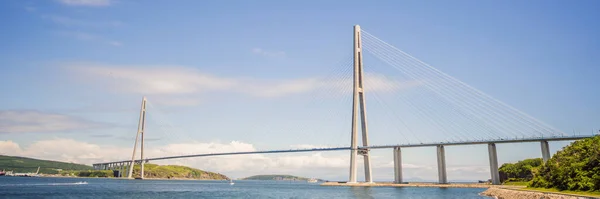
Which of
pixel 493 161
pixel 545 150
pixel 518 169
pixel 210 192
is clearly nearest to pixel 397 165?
pixel 493 161

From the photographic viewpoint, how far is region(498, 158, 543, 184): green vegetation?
91.6 meters

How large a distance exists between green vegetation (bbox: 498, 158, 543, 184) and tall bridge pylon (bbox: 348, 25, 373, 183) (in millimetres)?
30551

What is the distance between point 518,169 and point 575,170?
Answer: 62931mm

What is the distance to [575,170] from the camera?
36812mm

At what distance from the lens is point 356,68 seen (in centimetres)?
8438

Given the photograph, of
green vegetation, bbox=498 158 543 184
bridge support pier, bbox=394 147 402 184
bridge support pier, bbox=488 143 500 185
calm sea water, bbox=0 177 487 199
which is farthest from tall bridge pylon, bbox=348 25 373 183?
green vegetation, bbox=498 158 543 184

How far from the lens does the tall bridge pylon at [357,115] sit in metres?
80.6

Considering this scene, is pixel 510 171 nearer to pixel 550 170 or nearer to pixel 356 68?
pixel 356 68

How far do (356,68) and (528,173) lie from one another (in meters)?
43.2

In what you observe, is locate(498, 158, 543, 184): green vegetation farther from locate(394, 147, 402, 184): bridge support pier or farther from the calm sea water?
locate(394, 147, 402, 184): bridge support pier

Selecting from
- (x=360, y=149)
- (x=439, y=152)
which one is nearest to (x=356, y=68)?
(x=360, y=149)

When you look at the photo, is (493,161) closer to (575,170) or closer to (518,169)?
(518,169)

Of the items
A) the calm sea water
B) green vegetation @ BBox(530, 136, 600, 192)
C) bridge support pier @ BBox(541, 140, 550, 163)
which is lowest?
the calm sea water

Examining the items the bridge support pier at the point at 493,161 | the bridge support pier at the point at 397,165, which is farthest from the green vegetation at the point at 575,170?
the bridge support pier at the point at 397,165
